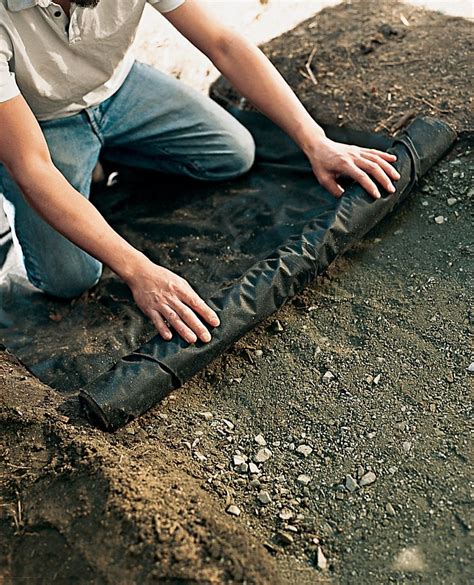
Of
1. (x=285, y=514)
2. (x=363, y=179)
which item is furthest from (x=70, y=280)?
(x=285, y=514)

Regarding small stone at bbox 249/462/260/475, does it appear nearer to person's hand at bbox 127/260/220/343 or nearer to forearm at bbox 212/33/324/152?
person's hand at bbox 127/260/220/343

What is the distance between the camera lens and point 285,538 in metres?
1.88

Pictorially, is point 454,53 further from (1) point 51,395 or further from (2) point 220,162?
(1) point 51,395

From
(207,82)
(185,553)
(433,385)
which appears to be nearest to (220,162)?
(207,82)

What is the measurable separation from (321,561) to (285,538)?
0.10 metres

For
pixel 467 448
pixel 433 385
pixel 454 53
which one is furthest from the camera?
pixel 454 53

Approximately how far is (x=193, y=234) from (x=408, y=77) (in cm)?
117

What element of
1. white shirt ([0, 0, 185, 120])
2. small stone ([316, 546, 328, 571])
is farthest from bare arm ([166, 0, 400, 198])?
small stone ([316, 546, 328, 571])

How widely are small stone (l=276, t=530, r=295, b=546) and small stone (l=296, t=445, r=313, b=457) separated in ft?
0.87

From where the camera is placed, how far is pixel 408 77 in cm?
329

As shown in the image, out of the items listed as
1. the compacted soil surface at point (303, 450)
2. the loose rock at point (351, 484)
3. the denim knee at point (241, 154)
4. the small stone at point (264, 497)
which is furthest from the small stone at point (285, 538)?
the denim knee at point (241, 154)

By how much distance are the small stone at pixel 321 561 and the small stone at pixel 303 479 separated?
0.21 meters

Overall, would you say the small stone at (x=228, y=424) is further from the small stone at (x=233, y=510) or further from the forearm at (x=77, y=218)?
the forearm at (x=77, y=218)

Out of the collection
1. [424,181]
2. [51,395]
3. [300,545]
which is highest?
[424,181]
